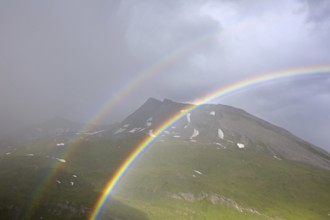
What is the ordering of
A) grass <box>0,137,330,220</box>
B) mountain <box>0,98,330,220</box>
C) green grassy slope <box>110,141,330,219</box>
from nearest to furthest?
mountain <box>0,98,330,220</box> → grass <box>0,137,330,220</box> → green grassy slope <box>110,141,330,219</box>

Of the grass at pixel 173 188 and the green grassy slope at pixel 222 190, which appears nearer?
the grass at pixel 173 188

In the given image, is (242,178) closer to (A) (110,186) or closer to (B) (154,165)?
(B) (154,165)

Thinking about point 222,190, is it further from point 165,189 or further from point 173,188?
point 165,189

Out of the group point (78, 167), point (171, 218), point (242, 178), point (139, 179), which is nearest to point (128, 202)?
point (171, 218)

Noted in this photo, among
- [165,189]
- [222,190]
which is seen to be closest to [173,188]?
[165,189]

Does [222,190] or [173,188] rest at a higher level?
[222,190]

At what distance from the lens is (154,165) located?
186875mm

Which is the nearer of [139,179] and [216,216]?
[216,216]

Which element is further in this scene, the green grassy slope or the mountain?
the green grassy slope

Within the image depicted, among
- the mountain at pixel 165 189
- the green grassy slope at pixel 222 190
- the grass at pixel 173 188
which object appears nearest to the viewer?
the mountain at pixel 165 189

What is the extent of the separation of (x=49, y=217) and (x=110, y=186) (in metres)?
51.3

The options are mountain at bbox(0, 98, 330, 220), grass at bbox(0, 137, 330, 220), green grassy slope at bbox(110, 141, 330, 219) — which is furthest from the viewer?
green grassy slope at bbox(110, 141, 330, 219)

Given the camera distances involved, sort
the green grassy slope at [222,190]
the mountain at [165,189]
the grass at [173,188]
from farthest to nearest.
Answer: the green grassy slope at [222,190] → the grass at [173,188] → the mountain at [165,189]

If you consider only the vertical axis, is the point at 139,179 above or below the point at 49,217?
above
